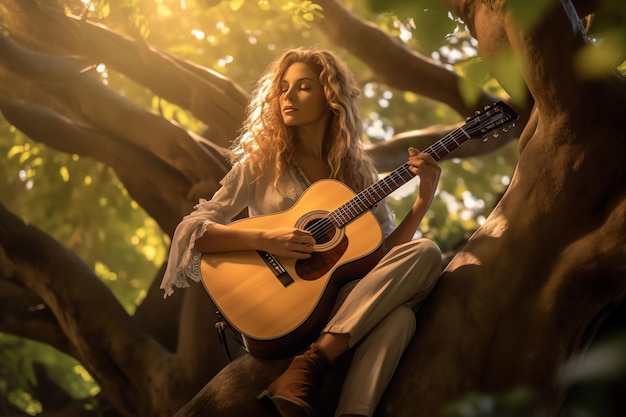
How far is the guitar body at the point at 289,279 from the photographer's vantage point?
101 inches

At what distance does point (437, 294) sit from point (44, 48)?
3.05 metres

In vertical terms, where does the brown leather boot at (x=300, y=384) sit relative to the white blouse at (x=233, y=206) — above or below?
below

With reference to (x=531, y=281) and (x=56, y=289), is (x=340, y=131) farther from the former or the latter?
(x=56, y=289)

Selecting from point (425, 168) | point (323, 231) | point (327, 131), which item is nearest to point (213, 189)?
point (327, 131)

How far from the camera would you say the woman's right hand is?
2658mm

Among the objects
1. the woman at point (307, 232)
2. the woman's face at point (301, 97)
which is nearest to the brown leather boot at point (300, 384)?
the woman at point (307, 232)

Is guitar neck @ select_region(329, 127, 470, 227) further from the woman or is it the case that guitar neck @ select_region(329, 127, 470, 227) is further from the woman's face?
the woman's face

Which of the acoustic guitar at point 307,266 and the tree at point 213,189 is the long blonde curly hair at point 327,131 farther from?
the tree at point 213,189

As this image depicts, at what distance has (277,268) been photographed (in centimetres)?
268

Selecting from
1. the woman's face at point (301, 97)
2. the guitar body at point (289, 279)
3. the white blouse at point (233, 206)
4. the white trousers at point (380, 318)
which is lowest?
the white trousers at point (380, 318)

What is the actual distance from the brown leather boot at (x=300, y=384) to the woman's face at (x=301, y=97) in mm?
1033

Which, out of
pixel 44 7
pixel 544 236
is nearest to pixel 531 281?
pixel 544 236

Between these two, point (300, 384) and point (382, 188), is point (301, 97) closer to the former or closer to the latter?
point (382, 188)

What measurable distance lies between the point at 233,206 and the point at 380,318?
32.4 inches
